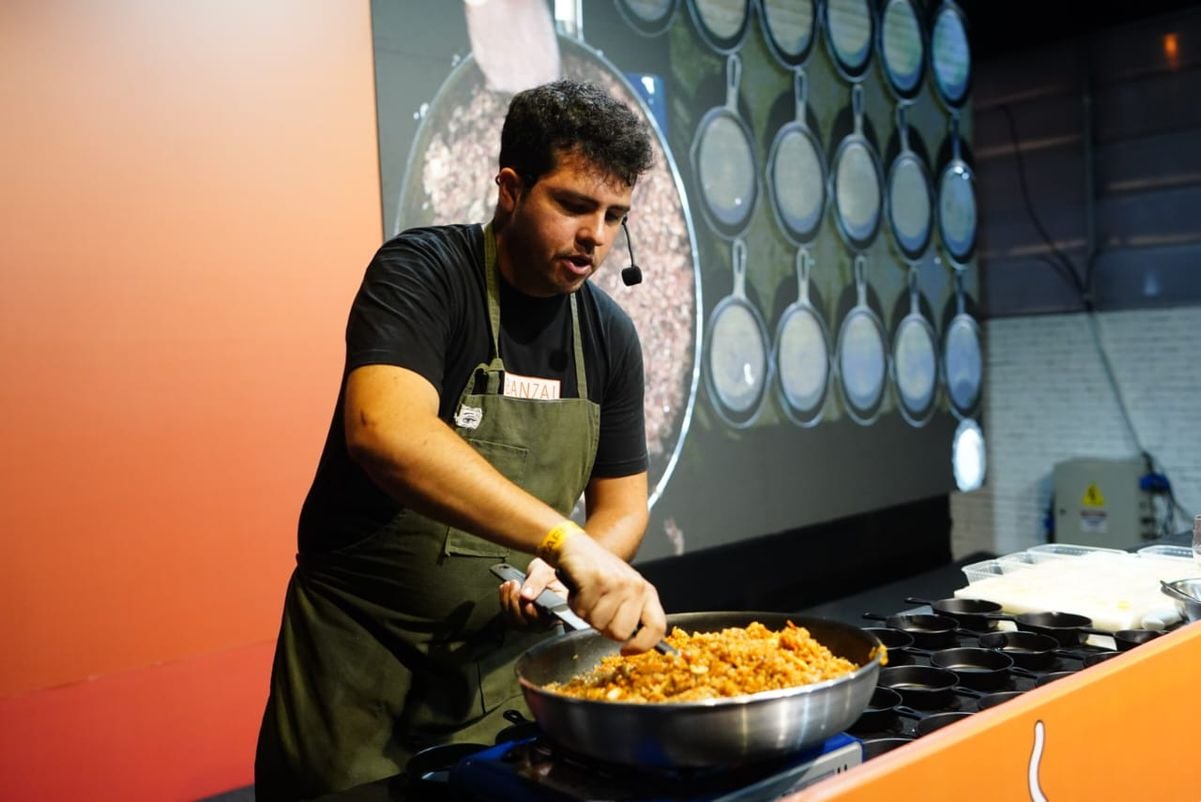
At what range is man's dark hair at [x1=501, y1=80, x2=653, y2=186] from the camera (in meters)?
1.68

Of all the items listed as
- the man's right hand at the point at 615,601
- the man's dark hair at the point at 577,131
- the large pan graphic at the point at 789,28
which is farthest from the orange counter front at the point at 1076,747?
the large pan graphic at the point at 789,28

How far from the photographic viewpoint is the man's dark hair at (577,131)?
168cm

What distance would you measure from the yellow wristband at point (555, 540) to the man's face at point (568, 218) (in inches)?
20.2

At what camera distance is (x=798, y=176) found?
488cm

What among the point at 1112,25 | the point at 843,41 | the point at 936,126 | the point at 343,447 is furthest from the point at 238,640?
the point at 1112,25

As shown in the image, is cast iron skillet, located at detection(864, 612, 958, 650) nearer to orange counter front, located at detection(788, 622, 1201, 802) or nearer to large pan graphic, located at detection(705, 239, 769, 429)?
orange counter front, located at detection(788, 622, 1201, 802)

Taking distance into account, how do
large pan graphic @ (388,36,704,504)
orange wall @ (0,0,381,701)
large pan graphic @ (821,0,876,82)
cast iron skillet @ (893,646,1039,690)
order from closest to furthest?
cast iron skillet @ (893,646,1039,690)
orange wall @ (0,0,381,701)
large pan graphic @ (388,36,704,504)
large pan graphic @ (821,0,876,82)

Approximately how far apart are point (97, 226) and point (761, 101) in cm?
288

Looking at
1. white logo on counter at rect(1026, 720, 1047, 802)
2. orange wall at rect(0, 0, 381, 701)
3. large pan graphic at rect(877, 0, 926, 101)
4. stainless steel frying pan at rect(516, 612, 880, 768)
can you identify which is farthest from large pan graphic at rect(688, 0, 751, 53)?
stainless steel frying pan at rect(516, 612, 880, 768)

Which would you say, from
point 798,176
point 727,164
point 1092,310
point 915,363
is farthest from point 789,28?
point 1092,310

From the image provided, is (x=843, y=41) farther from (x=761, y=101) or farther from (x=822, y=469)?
(x=822, y=469)

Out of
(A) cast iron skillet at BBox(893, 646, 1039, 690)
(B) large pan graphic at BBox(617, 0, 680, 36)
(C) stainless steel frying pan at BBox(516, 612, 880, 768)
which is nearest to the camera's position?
(C) stainless steel frying pan at BBox(516, 612, 880, 768)

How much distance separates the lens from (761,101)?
4691 millimetres

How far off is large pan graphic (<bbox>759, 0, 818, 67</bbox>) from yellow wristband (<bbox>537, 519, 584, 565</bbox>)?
12.6 ft
